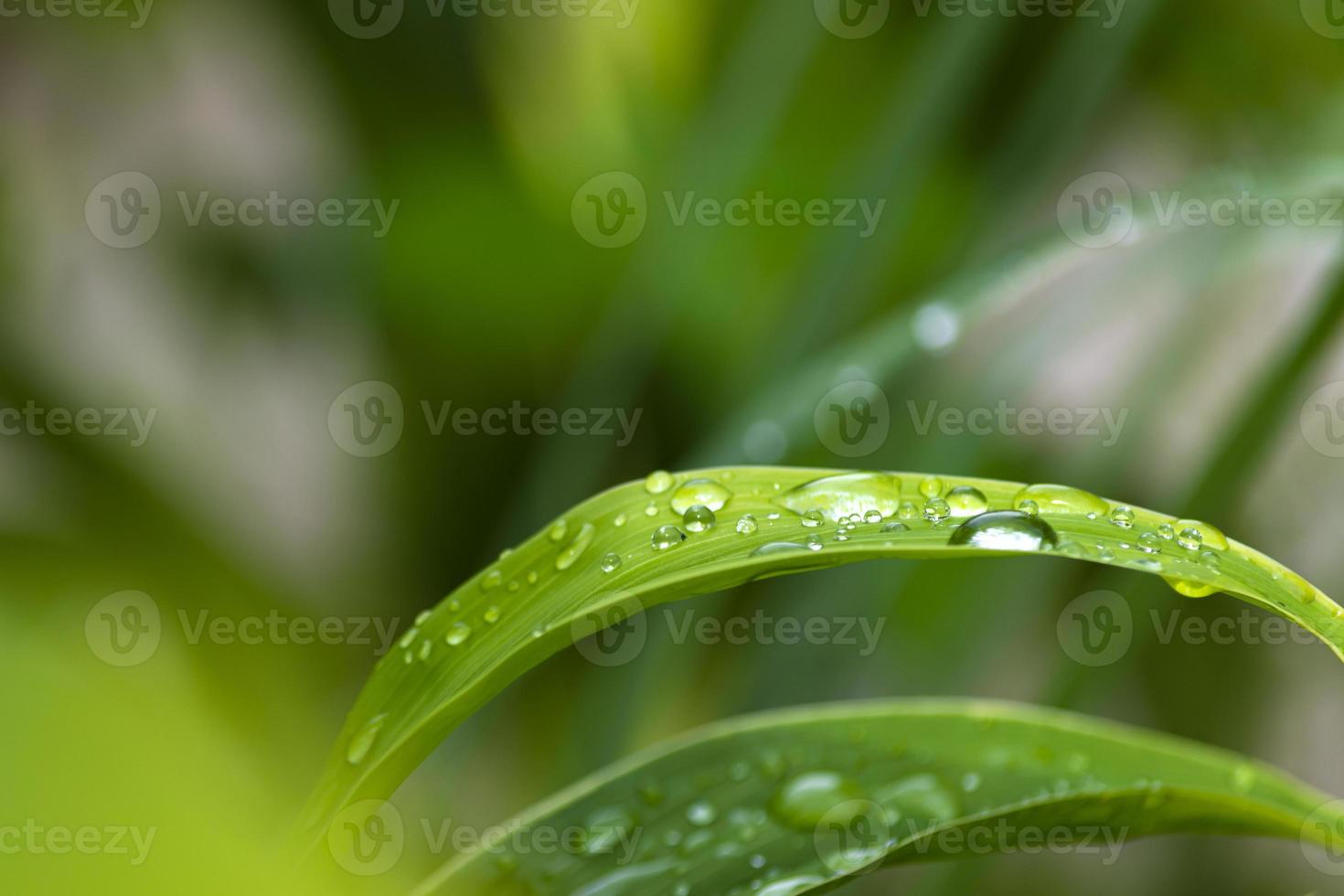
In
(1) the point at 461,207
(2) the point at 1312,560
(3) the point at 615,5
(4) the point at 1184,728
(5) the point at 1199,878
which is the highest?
(3) the point at 615,5

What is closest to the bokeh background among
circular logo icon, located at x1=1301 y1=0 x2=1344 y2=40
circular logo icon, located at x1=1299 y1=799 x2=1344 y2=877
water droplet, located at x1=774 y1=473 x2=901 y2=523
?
circular logo icon, located at x1=1301 y1=0 x2=1344 y2=40

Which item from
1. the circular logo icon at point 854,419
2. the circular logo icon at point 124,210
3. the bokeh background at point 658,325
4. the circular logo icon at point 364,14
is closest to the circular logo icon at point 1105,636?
the bokeh background at point 658,325

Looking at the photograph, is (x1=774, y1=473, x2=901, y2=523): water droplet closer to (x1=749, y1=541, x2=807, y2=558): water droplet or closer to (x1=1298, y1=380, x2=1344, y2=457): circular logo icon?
(x1=749, y1=541, x2=807, y2=558): water droplet

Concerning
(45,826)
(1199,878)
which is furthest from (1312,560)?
(45,826)

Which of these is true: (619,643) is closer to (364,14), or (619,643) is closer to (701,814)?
(701,814)

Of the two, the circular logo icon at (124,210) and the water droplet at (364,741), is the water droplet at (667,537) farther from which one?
the circular logo icon at (124,210)

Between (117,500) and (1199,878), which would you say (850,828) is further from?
(1199,878)

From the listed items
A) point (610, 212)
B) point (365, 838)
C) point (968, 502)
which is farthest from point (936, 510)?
point (610, 212)
